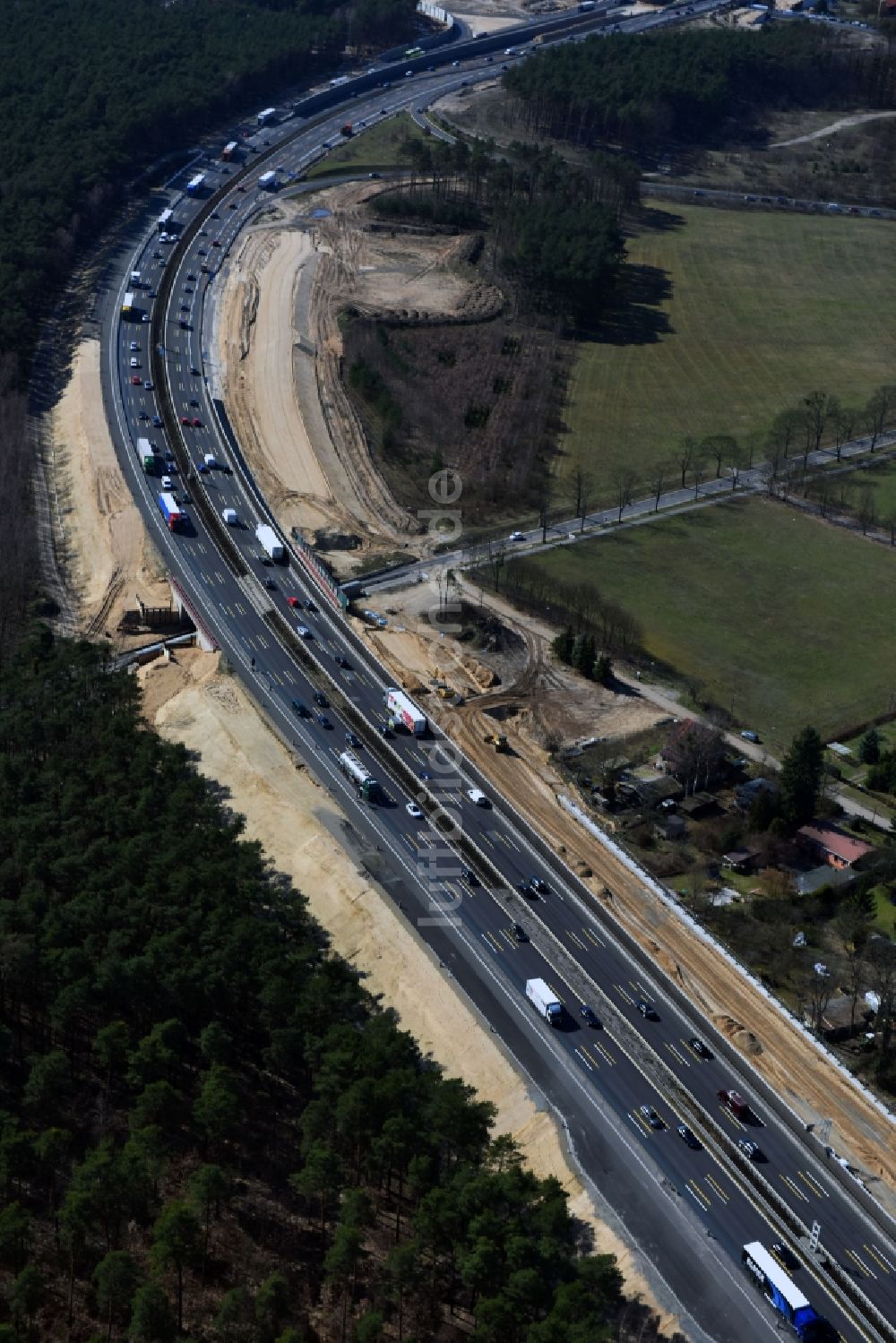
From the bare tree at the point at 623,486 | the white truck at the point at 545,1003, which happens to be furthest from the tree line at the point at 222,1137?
the bare tree at the point at 623,486

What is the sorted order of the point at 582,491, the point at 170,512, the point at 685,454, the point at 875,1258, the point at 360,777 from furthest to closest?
the point at 685,454 < the point at 582,491 < the point at 170,512 < the point at 360,777 < the point at 875,1258

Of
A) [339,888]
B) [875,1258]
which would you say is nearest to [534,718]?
[339,888]

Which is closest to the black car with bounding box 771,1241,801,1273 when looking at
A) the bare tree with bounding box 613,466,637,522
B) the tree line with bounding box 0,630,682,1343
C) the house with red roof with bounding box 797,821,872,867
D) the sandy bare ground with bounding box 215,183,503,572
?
the tree line with bounding box 0,630,682,1343

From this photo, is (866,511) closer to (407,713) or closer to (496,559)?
(496,559)

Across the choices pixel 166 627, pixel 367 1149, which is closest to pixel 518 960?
pixel 367 1149

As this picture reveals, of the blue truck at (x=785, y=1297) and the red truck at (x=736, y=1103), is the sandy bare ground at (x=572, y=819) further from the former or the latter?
the blue truck at (x=785, y=1297)

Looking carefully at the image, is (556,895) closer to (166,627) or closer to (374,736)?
(374,736)
